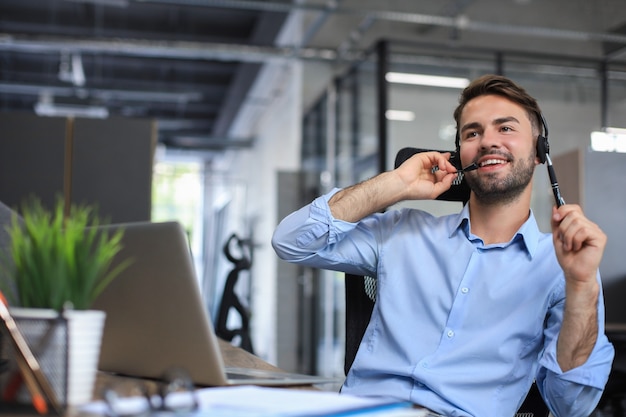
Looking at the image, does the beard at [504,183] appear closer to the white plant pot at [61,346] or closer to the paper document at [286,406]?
the paper document at [286,406]

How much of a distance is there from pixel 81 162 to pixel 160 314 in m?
3.28

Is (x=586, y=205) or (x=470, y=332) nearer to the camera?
(x=470, y=332)

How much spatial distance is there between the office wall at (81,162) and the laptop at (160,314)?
2.89m

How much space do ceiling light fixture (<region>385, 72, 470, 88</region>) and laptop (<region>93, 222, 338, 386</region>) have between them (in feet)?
17.0

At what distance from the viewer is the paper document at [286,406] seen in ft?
2.81

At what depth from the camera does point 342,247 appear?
192cm

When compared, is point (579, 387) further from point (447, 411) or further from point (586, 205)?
point (586, 205)

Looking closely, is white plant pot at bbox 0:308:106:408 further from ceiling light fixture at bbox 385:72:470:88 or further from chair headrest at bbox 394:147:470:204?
ceiling light fixture at bbox 385:72:470:88

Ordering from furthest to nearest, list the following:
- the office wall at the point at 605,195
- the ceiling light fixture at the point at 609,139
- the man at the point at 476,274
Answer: the ceiling light fixture at the point at 609,139
the office wall at the point at 605,195
the man at the point at 476,274

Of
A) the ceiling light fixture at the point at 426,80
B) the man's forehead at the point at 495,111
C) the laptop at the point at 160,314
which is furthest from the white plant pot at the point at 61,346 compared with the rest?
the ceiling light fixture at the point at 426,80

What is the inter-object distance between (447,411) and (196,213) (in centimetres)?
937

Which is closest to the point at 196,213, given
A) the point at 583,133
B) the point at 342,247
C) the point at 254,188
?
the point at 254,188

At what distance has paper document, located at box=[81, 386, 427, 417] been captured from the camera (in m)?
0.86

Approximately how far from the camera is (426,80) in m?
6.40
